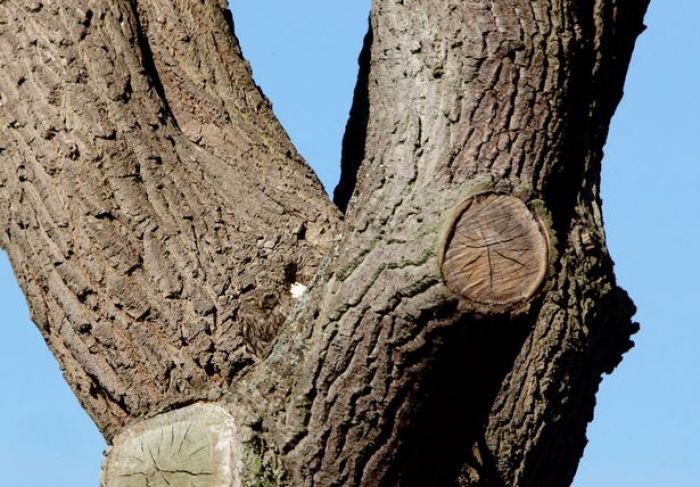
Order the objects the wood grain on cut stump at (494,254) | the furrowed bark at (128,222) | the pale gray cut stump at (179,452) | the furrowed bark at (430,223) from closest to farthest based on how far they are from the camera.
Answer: the wood grain on cut stump at (494,254), the furrowed bark at (430,223), the pale gray cut stump at (179,452), the furrowed bark at (128,222)

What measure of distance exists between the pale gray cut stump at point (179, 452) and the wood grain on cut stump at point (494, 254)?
841mm

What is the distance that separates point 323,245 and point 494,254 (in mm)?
1047

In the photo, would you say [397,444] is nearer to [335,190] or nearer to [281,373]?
[281,373]

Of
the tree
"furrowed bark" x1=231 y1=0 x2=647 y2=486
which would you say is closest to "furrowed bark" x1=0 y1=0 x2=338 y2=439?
the tree

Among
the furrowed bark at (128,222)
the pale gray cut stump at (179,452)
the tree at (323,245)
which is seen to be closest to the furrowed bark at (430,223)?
the tree at (323,245)

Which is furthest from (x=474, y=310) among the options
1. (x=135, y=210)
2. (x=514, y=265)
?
(x=135, y=210)

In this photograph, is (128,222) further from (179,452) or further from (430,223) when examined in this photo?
(430,223)

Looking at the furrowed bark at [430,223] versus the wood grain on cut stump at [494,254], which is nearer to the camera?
the wood grain on cut stump at [494,254]

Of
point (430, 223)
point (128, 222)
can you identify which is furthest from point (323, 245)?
point (430, 223)

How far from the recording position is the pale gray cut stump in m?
3.76

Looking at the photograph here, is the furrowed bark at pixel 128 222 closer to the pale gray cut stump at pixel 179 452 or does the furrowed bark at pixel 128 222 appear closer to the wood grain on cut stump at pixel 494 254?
the pale gray cut stump at pixel 179 452

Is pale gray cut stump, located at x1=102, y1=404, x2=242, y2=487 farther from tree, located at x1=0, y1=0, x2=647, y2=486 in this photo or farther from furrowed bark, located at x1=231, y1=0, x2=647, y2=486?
furrowed bark, located at x1=231, y1=0, x2=647, y2=486

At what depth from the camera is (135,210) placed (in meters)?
4.17

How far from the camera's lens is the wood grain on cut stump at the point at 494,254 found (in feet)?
11.0
